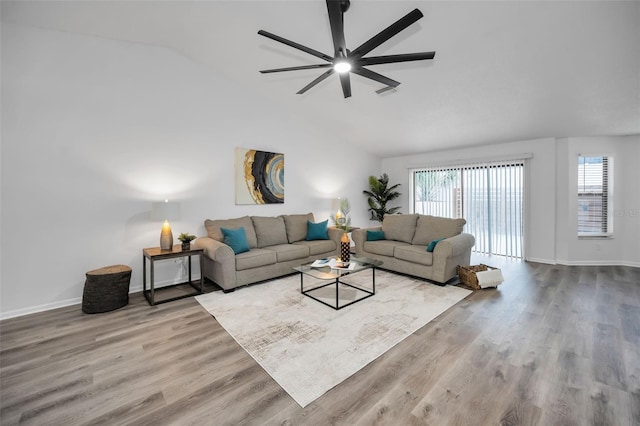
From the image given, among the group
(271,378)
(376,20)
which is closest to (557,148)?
(376,20)

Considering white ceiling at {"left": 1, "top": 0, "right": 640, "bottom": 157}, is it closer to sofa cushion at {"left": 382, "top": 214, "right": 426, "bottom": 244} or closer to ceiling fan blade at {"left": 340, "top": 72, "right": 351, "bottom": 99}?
ceiling fan blade at {"left": 340, "top": 72, "right": 351, "bottom": 99}

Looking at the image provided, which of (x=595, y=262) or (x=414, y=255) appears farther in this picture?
(x=595, y=262)

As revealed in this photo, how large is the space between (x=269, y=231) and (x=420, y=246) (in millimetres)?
2640

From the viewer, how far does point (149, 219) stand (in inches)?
157

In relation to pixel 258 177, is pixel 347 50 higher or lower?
higher

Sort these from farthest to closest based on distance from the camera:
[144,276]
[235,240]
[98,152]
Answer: [235,240], [144,276], [98,152]

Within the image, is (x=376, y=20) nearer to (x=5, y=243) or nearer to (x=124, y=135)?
(x=124, y=135)

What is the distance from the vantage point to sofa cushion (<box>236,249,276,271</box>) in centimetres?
389

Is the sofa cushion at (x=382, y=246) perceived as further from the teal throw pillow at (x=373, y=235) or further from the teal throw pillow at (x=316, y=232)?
the teal throw pillow at (x=316, y=232)

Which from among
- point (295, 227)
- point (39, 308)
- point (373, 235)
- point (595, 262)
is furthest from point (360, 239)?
point (39, 308)

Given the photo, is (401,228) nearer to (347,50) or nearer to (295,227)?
(295,227)

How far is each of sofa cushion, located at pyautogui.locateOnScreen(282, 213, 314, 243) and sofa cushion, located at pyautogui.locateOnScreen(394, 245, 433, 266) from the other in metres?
1.81

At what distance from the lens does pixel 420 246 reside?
15.2ft

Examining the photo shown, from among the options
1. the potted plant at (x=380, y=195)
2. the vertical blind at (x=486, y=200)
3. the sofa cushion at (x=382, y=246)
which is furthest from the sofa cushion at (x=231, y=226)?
the vertical blind at (x=486, y=200)
